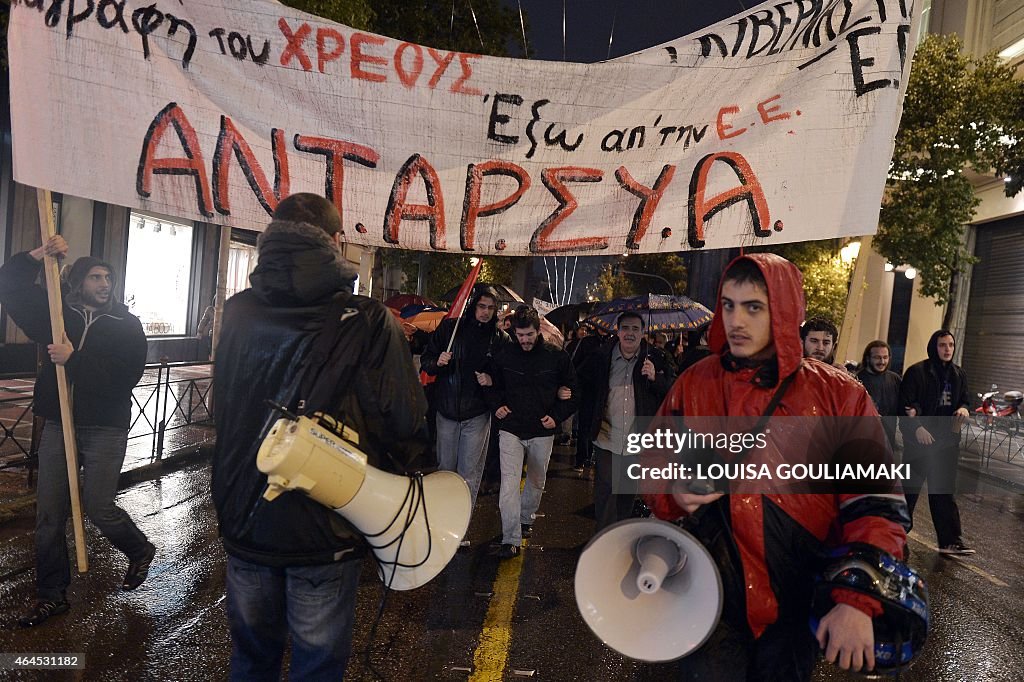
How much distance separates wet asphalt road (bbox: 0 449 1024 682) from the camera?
354 centimetres

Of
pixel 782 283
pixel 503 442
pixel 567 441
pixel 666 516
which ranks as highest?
pixel 782 283

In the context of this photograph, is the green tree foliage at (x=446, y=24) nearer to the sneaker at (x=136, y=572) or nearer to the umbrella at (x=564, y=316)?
the umbrella at (x=564, y=316)

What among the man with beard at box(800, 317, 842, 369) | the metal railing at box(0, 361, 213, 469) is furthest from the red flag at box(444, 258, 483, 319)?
the man with beard at box(800, 317, 842, 369)

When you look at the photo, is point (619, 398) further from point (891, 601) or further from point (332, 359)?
point (891, 601)

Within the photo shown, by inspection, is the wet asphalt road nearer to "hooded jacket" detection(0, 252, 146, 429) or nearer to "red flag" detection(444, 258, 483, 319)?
"hooded jacket" detection(0, 252, 146, 429)

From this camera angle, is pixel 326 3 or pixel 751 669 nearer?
pixel 751 669

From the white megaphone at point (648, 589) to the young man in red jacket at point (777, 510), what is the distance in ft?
0.39

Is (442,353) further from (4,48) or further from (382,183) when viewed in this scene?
(4,48)

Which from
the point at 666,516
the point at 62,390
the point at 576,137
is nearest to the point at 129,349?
the point at 62,390

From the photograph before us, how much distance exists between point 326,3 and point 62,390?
28.9ft

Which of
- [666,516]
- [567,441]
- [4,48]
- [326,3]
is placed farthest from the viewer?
[567,441]

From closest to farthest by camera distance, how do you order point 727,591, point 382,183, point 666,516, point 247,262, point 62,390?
point 727,591
point 666,516
point 62,390
point 382,183
point 247,262

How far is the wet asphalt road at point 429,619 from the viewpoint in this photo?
3.54 meters

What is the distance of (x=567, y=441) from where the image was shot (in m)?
12.5
